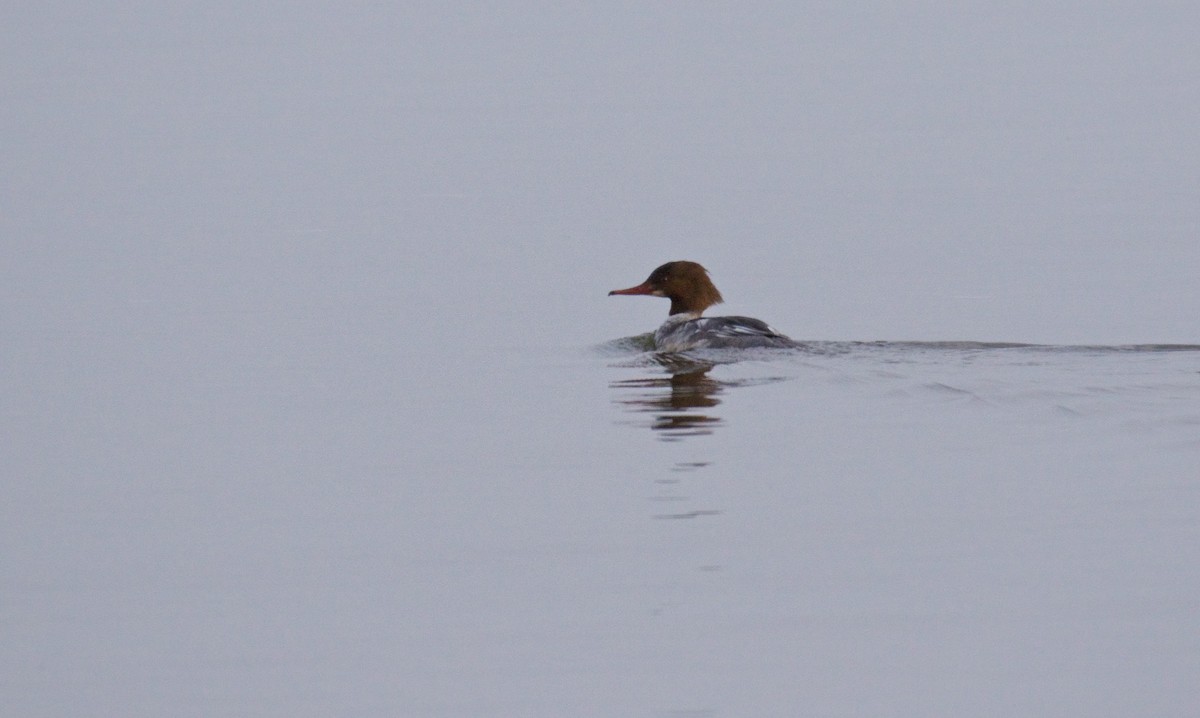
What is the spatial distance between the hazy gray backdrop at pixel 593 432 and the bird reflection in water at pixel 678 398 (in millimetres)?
80

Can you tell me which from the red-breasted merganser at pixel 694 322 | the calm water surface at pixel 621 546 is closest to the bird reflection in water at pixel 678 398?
the calm water surface at pixel 621 546

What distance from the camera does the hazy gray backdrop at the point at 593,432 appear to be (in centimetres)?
496

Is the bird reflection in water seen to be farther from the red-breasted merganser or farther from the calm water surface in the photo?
the red-breasted merganser

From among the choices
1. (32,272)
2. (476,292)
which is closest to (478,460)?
(476,292)

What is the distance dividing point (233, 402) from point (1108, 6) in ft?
124

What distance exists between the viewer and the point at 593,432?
8219 millimetres

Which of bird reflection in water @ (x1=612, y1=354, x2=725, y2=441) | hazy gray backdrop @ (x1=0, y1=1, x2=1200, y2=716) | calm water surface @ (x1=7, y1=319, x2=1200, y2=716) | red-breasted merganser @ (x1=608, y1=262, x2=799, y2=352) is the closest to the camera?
calm water surface @ (x1=7, y1=319, x2=1200, y2=716)

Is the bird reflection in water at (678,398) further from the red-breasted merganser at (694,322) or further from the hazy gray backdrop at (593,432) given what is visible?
the red-breasted merganser at (694,322)

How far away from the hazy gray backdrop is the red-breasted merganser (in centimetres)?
49

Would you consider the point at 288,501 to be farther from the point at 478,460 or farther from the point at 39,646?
the point at 39,646

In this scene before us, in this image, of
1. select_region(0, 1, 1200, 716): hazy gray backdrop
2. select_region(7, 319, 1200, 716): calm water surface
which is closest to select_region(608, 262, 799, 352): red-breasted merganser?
select_region(0, 1, 1200, 716): hazy gray backdrop

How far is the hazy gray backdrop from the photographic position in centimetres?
496

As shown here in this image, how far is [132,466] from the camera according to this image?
307 inches

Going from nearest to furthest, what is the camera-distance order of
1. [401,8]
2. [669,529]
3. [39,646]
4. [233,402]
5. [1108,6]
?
[39,646]
[669,529]
[233,402]
[1108,6]
[401,8]
